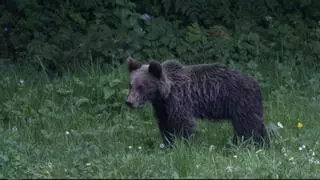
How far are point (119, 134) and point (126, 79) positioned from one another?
160cm

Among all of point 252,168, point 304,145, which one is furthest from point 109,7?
point 252,168

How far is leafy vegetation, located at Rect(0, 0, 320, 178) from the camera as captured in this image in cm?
764

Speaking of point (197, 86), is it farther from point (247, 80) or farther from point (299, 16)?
point (299, 16)

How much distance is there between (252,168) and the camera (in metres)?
7.31

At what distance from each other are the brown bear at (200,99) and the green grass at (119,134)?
0.22 meters

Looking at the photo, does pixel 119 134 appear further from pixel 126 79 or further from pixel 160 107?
pixel 126 79

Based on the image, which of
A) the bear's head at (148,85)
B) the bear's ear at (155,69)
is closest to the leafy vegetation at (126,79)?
the bear's head at (148,85)

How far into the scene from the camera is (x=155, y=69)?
28.0ft

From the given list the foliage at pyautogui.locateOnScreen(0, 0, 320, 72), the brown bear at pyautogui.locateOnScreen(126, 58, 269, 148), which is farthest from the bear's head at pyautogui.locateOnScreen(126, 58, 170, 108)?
the foliage at pyautogui.locateOnScreen(0, 0, 320, 72)

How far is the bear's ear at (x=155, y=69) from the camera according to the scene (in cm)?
849

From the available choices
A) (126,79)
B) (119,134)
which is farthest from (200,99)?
(126,79)

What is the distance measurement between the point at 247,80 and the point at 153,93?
99cm

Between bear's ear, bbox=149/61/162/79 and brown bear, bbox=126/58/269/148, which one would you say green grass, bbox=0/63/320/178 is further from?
bear's ear, bbox=149/61/162/79

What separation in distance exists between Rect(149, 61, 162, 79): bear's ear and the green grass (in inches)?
28.8
